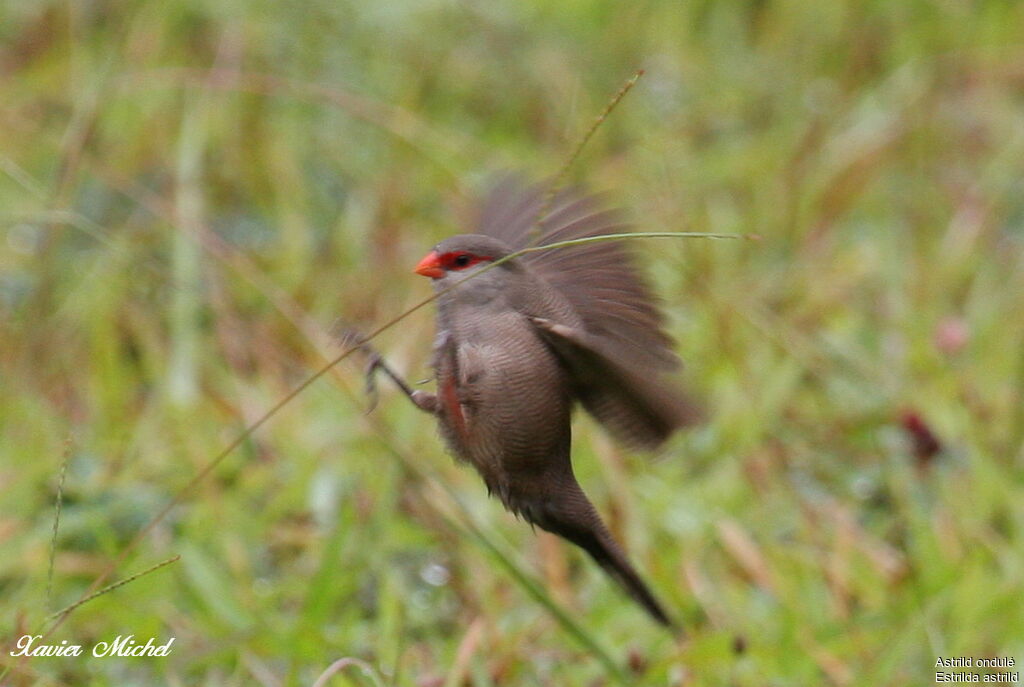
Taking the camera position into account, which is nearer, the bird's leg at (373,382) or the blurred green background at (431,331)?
the bird's leg at (373,382)

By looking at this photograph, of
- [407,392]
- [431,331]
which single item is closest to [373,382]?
[407,392]

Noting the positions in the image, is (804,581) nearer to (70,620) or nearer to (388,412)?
(388,412)

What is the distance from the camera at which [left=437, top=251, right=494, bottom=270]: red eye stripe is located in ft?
7.22

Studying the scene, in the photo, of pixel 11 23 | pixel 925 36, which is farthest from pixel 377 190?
pixel 925 36

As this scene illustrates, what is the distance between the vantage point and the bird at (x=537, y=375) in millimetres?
2059

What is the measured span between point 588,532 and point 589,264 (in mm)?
471

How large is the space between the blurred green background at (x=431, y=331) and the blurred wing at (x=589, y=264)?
54 centimetres

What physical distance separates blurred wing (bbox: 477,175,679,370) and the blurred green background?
1.76 feet

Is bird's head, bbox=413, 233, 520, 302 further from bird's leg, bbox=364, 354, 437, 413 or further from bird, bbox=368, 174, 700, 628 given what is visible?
bird's leg, bbox=364, 354, 437, 413
